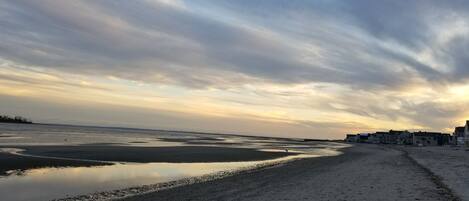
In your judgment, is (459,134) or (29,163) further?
(459,134)

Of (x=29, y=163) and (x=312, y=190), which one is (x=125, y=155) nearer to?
(x=29, y=163)

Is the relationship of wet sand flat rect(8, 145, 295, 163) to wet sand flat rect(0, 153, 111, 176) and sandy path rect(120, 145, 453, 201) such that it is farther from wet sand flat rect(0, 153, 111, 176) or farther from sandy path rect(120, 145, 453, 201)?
sandy path rect(120, 145, 453, 201)

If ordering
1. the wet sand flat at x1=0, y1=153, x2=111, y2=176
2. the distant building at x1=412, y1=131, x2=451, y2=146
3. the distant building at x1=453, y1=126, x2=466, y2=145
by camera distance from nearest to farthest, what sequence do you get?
the wet sand flat at x1=0, y1=153, x2=111, y2=176 < the distant building at x1=453, y1=126, x2=466, y2=145 < the distant building at x1=412, y1=131, x2=451, y2=146

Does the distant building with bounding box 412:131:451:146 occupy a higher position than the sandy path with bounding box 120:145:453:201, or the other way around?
the distant building with bounding box 412:131:451:146

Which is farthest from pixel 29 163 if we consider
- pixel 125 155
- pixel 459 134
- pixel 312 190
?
pixel 459 134

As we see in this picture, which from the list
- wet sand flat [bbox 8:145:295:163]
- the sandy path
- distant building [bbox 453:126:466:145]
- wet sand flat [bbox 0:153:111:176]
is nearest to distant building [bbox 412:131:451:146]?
distant building [bbox 453:126:466:145]

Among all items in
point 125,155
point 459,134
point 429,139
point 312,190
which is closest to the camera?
point 312,190

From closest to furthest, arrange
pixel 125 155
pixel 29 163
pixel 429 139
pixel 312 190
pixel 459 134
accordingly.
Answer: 1. pixel 312 190
2. pixel 29 163
3. pixel 125 155
4. pixel 459 134
5. pixel 429 139

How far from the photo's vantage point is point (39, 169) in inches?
→ 1051

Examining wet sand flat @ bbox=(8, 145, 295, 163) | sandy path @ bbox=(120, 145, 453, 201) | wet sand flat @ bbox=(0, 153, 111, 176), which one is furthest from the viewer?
wet sand flat @ bbox=(8, 145, 295, 163)

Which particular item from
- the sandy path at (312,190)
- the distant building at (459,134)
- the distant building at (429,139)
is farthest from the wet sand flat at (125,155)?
the distant building at (429,139)

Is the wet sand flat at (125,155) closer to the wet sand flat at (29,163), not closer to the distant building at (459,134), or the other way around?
the wet sand flat at (29,163)

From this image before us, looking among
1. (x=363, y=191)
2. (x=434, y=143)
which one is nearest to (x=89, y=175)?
(x=363, y=191)

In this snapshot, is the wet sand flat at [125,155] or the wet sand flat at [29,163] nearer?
the wet sand flat at [29,163]
